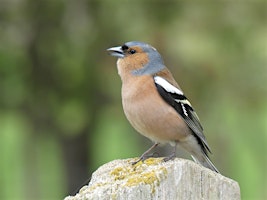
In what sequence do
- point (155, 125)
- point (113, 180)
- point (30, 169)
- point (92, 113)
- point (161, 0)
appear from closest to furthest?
point (113, 180), point (155, 125), point (161, 0), point (92, 113), point (30, 169)

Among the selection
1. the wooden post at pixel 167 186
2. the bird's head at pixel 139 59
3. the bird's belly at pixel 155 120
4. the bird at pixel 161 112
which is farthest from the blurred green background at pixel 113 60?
the wooden post at pixel 167 186

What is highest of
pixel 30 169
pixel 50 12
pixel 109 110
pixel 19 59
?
pixel 50 12

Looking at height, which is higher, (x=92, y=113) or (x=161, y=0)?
(x=161, y=0)

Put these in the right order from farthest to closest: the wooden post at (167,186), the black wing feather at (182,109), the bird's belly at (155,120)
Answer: the black wing feather at (182,109)
the bird's belly at (155,120)
the wooden post at (167,186)

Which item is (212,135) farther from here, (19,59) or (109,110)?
(19,59)

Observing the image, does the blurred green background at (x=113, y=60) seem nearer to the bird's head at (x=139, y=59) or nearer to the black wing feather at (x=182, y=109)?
the bird's head at (x=139, y=59)

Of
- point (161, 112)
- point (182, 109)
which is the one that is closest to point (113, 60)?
point (182, 109)

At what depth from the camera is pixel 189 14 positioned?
32.4 ft

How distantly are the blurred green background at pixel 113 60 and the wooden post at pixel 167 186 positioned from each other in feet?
20.3

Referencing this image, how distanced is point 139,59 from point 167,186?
9.11 feet

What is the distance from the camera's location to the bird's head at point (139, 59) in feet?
18.7

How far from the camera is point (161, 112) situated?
17.4 ft

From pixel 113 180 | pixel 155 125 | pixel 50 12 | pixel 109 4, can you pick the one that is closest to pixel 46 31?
pixel 50 12

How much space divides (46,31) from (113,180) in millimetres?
7035
